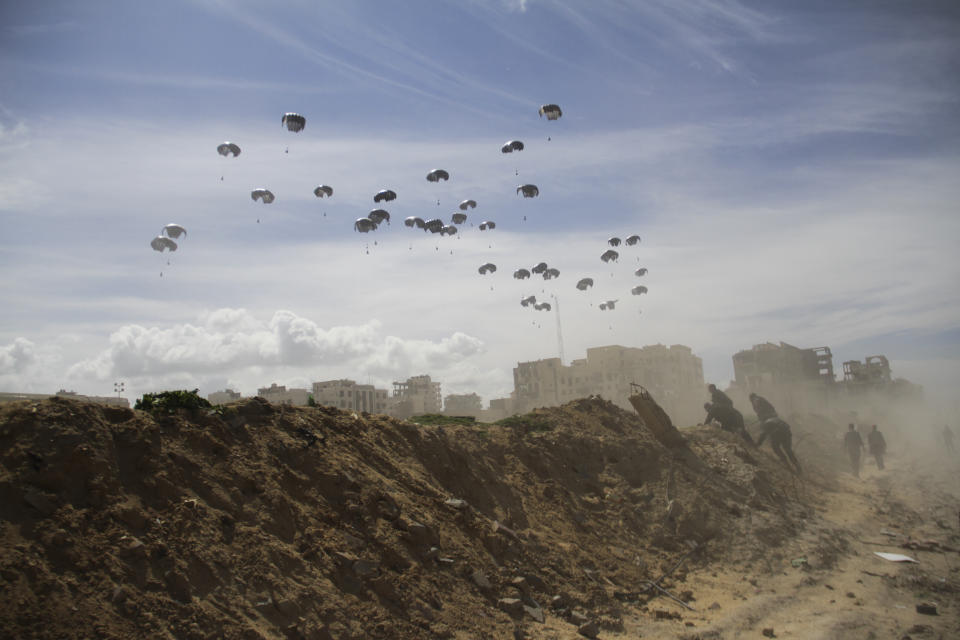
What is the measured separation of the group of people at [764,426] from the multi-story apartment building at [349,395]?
175 feet

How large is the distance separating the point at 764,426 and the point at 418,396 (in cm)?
6691

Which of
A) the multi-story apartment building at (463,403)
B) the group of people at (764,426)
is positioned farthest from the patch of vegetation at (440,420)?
the multi-story apartment building at (463,403)

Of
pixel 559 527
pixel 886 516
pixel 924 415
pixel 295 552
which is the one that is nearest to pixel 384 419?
pixel 559 527

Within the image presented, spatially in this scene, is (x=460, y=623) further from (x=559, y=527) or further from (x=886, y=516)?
(x=886, y=516)

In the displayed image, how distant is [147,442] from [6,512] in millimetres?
2053

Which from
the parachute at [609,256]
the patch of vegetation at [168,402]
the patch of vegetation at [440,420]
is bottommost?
the patch of vegetation at [440,420]

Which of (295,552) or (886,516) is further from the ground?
(295,552)

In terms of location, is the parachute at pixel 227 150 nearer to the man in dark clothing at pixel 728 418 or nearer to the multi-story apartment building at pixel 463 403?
the man in dark clothing at pixel 728 418

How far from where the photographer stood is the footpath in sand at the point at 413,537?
7234mm

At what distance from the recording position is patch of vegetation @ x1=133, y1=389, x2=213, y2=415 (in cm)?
997

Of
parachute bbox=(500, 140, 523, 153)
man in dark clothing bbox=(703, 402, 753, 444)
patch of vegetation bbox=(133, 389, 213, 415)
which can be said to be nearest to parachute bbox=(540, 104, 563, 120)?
parachute bbox=(500, 140, 523, 153)

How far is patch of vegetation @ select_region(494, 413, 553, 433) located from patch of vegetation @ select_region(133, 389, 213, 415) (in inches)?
374

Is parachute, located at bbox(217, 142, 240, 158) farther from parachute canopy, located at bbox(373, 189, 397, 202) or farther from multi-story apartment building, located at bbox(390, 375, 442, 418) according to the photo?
multi-story apartment building, located at bbox(390, 375, 442, 418)

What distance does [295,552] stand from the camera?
881 cm
